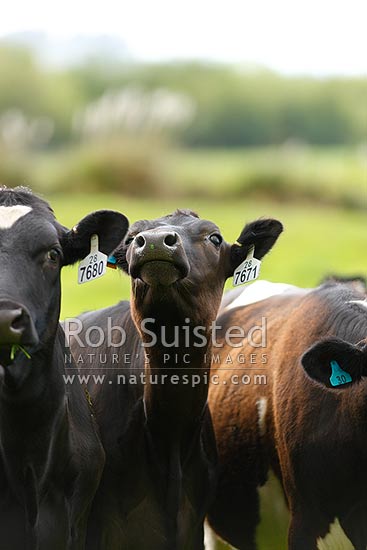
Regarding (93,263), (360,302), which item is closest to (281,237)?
(360,302)

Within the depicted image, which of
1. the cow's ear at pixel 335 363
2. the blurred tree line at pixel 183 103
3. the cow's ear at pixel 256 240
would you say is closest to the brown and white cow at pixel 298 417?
the cow's ear at pixel 335 363

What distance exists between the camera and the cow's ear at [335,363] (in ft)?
21.9

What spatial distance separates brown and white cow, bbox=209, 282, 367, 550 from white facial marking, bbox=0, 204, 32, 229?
65.7 inches

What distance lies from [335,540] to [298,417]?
76 centimetres

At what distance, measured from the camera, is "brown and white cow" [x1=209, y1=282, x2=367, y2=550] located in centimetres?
711

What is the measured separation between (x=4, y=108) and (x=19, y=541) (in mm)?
39958

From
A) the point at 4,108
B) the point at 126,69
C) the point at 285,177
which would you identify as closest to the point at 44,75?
the point at 4,108

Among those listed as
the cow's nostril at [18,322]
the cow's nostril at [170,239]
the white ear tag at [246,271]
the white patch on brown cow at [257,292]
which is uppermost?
the cow's nostril at [170,239]

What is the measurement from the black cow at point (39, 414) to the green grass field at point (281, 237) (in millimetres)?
10482

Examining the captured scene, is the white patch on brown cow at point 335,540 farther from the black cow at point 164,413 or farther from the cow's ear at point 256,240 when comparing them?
the cow's ear at point 256,240

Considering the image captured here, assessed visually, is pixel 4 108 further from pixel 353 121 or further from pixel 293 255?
pixel 293 255

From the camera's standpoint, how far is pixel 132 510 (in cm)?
729

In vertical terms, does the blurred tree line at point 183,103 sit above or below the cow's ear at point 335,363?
below

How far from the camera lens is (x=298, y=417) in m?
7.60
